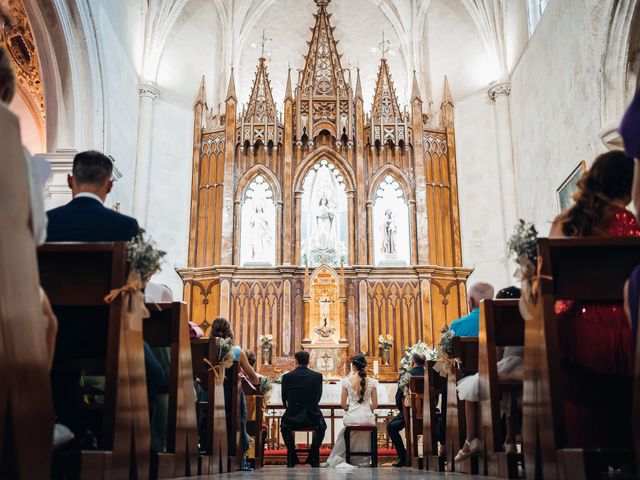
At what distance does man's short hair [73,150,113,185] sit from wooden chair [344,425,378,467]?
490 cm

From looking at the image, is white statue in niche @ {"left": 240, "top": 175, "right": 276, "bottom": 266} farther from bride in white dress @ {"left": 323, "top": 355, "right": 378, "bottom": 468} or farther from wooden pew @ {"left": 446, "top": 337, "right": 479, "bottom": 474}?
wooden pew @ {"left": 446, "top": 337, "right": 479, "bottom": 474}

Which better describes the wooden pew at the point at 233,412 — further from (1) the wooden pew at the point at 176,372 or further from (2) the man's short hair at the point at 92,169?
(2) the man's short hair at the point at 92,169

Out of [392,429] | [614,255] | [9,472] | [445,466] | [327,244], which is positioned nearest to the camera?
[9,472]

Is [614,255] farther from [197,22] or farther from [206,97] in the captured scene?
[197,22]

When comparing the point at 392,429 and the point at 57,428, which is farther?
the point at 392,429

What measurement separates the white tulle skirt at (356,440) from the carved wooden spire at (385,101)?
743 centimetres

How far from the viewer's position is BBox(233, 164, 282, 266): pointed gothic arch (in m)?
13.2

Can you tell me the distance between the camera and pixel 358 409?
7.73 metres

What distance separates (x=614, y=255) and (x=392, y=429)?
224 inches

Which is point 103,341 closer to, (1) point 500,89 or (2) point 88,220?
(2) point 88,220

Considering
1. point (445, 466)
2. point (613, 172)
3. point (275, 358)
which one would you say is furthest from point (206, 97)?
point (613, 172)

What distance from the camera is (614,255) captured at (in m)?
2.86

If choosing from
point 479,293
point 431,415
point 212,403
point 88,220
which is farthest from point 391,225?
point 88,220

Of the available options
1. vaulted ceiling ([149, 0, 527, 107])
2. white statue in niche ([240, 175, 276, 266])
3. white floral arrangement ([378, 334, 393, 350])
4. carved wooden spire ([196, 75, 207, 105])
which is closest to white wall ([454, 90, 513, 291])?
vaulted ceiling ([149, 0, 527, 107])
